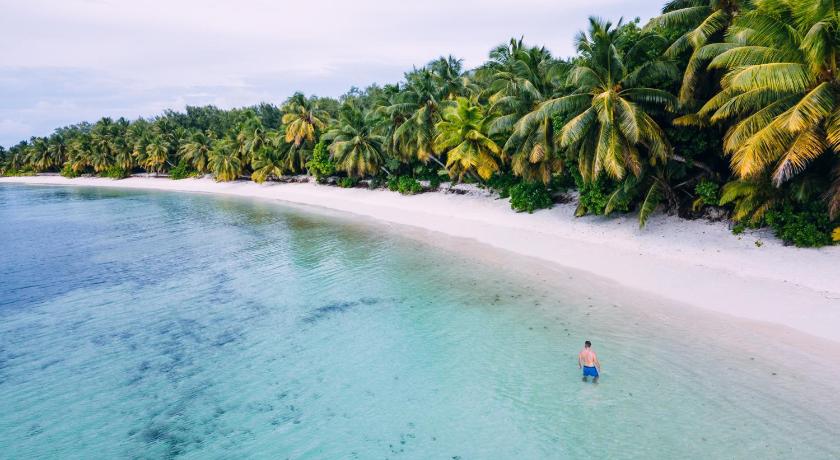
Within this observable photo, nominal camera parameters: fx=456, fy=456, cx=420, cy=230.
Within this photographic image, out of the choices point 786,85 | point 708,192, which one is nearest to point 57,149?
point 708,192

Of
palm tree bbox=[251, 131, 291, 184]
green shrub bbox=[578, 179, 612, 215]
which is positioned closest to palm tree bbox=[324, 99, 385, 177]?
palm tree bbox=[251, 131, 291, 184]

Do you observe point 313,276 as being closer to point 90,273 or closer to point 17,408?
point 17,408

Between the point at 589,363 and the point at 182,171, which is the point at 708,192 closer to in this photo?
the point at 589,363

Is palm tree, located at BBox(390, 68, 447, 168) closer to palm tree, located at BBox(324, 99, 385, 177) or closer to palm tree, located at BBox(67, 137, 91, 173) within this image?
palm tree, located at BBox(324, 99, 385, 177)

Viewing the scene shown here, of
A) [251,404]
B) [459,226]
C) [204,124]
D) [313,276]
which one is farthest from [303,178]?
[204,124]

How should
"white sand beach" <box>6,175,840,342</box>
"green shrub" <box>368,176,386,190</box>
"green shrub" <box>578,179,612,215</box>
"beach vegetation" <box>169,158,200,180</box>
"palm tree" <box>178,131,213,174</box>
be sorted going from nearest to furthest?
"white sand beach" <box>6,175,840,342</box>, "green shrub" <box>578,179,612,215</box>, "green shrub" <box>368,176,386,190</box>, "palm tree" <box>178,131,213,174</box>, "beach vegetation" <box>169,158,200,180</box>
